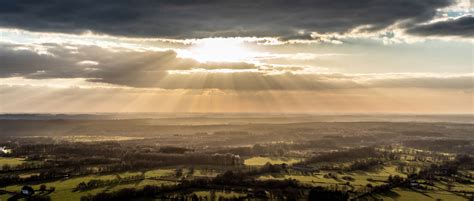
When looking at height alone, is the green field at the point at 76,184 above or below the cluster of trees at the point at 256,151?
above

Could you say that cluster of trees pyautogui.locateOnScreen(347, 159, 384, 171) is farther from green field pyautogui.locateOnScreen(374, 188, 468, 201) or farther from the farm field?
green field pyautogui.locateOnScreen(374, 188, 468, 201)

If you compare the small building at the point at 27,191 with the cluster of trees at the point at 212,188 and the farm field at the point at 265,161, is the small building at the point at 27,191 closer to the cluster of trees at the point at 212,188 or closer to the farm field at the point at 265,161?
the cluster of trees at the point at 212,188

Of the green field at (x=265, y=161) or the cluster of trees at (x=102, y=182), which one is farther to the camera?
the green field at (x=265, y=161)

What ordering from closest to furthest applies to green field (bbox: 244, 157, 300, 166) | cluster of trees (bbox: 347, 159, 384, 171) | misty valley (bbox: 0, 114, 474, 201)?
misty valley (bbox: 0, 114, 474, 201), cluster of trees (bbox: 347, 159, 384, 171), green field (bbox: 244, 157, 300, 166)

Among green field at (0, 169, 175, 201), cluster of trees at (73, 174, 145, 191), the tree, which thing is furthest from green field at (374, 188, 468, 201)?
the tree

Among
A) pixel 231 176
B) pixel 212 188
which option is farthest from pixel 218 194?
pixel 231 176

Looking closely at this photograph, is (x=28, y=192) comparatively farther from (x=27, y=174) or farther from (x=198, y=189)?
(x=198, y=189)

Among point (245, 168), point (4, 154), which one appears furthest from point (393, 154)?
point (4, 154)

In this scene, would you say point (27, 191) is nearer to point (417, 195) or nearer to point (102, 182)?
point (102, 182)

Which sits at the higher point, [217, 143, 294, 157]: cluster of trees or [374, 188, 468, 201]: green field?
[217, 143, 294, 157]: cluster of trees

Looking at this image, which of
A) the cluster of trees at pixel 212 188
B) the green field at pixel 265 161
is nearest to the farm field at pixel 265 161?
the green field at pixel 265 161

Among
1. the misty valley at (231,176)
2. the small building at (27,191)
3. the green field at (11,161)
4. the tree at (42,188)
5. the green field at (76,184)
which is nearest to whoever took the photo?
the green field at (76,184)
